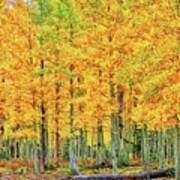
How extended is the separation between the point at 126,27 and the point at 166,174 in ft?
23.5

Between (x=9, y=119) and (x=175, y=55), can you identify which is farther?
(x=9, y=119)

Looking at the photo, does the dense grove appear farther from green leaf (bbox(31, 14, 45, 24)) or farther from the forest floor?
the forest floor

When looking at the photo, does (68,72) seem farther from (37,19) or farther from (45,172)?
(45,172)

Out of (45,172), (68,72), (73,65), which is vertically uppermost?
(73,65)

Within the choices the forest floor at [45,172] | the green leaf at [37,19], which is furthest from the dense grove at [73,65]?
the forest floor at [45,172]

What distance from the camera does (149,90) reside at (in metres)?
9.66

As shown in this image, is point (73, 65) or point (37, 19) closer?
point (37, 19)

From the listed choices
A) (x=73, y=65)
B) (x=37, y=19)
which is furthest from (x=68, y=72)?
(x=37, y=19)

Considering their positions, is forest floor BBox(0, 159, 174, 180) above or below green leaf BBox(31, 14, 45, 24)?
below

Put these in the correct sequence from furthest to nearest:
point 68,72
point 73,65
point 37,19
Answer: point 73,65 < point 37,19 < point 68,72

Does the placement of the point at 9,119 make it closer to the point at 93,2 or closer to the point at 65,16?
the point at 65,16

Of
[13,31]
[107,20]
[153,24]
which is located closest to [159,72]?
[153,24]

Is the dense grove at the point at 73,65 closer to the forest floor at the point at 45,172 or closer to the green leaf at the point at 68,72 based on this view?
the green leaf at the point at 68,72

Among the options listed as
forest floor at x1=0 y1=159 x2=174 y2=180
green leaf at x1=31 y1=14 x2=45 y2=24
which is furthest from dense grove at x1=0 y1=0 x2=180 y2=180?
forest floor at x1=0 y1=159 x2=174 y2=180
